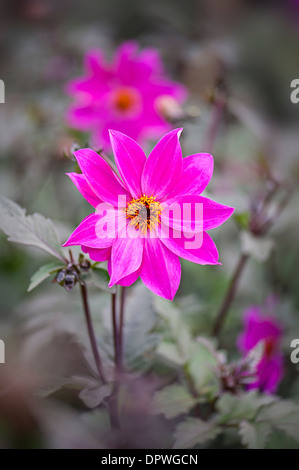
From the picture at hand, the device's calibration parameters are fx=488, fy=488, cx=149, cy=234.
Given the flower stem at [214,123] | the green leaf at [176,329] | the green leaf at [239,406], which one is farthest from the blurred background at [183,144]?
the green leaf at [239,406]

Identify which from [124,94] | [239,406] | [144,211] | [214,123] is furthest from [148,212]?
[124,94]

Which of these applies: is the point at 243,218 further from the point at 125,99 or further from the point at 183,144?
the point at 125,99

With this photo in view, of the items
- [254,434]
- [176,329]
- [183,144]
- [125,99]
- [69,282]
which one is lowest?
[254,434]

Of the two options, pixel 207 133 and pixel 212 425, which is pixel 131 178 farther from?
pixel 207 133

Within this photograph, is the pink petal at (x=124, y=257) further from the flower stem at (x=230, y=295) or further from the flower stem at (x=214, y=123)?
the flower stem at (x=214, y=123)

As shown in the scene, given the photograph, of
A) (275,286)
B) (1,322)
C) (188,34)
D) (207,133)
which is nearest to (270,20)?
(188,34)

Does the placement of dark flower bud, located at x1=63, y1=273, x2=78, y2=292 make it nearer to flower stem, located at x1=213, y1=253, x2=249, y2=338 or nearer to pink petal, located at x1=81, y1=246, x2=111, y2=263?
pink petal, located at x1=81, y1=246, x2=111, y2=263
